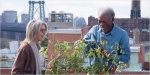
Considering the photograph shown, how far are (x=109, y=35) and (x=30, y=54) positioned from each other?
716 mm

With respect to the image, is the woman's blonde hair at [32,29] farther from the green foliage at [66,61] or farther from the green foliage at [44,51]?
the green foliage at [44,51]

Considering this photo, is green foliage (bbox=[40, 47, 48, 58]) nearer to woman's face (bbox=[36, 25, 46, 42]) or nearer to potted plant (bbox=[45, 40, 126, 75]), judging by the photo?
potted plant (bbox=[45, 40, 126, 75])

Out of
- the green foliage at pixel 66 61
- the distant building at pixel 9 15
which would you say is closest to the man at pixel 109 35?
the green foliage at pixel 66 61

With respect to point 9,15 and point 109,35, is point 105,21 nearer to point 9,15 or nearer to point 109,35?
point 109,35

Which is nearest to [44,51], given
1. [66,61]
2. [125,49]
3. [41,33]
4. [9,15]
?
[66,61]

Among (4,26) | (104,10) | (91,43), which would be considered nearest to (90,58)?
(91,43)

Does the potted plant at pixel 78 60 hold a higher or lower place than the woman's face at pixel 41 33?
lower

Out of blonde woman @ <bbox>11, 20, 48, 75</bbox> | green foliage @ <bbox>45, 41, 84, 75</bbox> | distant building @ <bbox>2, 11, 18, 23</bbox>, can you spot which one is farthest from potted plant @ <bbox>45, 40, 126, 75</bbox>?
distant building @ <bbox>2, 11, 18, 23</bbox>

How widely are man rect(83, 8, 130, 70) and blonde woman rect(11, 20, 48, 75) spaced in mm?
532

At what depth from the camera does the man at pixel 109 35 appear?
309cm

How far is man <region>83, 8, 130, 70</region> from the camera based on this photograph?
10.1 feet

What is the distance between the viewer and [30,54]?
275 centimetres

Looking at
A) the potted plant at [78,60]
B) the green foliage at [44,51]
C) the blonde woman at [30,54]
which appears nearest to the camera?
the blonde woman at [30,54]

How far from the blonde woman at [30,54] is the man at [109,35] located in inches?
20.9
